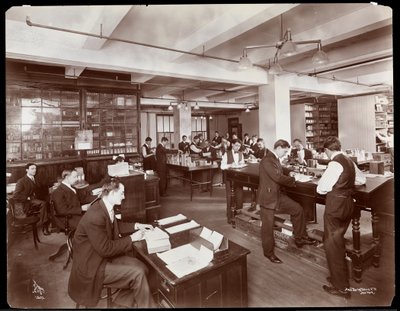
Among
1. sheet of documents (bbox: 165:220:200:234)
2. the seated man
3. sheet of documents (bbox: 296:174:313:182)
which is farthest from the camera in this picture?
sheet of documents (bbox: 296:174:313:182)

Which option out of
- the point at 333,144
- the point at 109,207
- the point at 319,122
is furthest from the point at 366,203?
the point at 319,122

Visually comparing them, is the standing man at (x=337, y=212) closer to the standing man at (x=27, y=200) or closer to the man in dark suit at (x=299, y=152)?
the man in dark suit at (x=299, y=152)

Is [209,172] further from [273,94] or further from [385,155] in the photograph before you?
[385,155]

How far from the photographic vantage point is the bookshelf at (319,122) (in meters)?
11.6

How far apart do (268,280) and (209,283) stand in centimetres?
127

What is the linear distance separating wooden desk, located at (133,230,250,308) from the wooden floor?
2.22 feet

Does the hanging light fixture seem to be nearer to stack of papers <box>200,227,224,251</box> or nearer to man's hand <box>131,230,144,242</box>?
stack of papers <box>200,227,224,251</box>

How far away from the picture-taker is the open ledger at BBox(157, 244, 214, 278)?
1916 mm

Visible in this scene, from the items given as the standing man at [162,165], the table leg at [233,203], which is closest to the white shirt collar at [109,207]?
the table leg at [233,203]

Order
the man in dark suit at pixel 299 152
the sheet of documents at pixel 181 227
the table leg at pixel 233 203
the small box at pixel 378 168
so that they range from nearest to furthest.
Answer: the sheet of documents at pixel 181 227
the small box at pixel 378 168
the table leg at pixel 233 203
the man in dark suit at pixel 299 152

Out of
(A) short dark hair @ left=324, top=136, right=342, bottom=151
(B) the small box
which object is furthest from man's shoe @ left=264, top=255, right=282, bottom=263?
(B) the small box

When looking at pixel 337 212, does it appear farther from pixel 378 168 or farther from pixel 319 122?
pixel 319 122

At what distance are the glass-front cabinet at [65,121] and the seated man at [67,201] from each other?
6.88ft

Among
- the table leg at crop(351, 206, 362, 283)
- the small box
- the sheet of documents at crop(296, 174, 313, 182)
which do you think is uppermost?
the small box
